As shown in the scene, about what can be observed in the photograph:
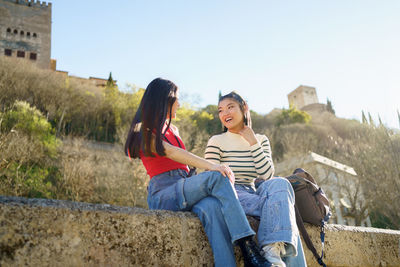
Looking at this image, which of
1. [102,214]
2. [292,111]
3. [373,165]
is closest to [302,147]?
[373,165]

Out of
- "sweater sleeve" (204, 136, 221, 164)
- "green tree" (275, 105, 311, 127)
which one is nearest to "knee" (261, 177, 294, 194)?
"sweater sleeve" (204, 136, 221, 164)

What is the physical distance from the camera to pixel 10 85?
970 inches

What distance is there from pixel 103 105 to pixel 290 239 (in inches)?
1125

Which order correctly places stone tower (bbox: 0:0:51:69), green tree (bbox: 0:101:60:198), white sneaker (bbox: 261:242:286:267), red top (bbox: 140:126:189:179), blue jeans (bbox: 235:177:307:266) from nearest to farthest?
white sneaker (bbox: 261:242:286:267)
blue jeans (bbox: 235:177:307:266)
red top (bbox: 140:126:189:179)
green tree (bbox: 0:101:60:198)
stone tower (bbox: 0:0:51:69)

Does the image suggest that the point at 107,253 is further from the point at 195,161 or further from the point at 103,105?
the point at 103,105

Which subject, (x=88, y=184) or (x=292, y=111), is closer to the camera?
(x=88, y=184)

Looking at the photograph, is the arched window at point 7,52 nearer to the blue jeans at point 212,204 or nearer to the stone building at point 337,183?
the stone building at point 337,183

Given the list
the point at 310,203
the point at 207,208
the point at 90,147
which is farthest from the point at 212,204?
the point at 90,147

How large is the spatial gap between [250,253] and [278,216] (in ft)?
1.13

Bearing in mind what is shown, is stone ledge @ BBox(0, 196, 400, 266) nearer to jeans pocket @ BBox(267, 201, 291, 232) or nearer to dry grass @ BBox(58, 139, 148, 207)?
jeans pocket @ BBox(267, 201, 291, 232)

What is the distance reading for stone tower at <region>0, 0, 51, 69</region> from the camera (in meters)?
37.7

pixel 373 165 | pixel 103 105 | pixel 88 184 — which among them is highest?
pixel 103 105

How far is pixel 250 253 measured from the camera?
7.29 ft

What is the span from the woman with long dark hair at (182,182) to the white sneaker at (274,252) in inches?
1.8
